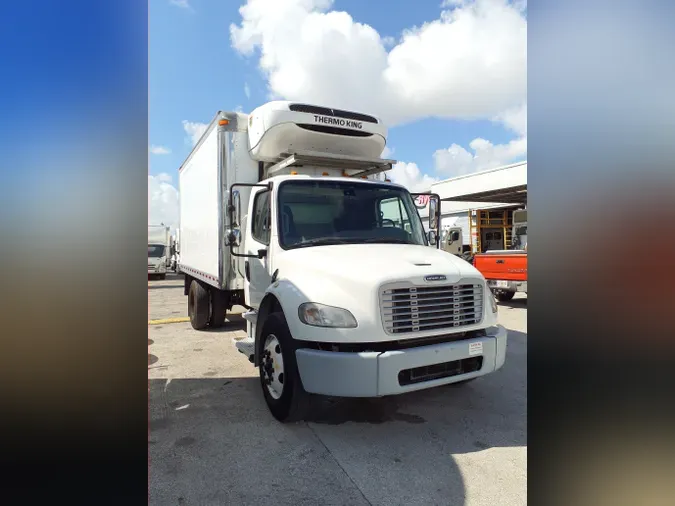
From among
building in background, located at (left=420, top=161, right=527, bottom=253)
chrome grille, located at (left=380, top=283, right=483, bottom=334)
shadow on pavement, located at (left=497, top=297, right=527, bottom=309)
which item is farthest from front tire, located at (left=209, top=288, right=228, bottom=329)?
building in background, located at (left=420, top=161, right=527, bottom=253)

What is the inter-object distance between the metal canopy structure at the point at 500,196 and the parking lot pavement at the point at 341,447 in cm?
1477

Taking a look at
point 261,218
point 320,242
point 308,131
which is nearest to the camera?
point 320,242

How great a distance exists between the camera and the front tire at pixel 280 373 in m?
3.65

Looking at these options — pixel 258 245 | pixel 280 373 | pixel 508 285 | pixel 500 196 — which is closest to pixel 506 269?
pixel 508 285

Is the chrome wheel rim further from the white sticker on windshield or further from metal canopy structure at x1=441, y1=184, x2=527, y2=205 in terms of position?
metal canopy structure at x1=441, y1=184, x2=527, y2=205

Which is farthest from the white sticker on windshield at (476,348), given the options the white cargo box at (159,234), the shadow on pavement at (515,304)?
the white cargo box at (159,234)

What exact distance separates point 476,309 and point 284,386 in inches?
77.3

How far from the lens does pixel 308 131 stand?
18.7 ft

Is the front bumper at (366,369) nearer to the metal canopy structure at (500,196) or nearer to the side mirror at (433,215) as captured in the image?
the side mirror at (433,215)

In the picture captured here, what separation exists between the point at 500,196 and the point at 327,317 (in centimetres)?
1896

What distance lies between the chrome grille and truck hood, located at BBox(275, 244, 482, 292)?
10cm

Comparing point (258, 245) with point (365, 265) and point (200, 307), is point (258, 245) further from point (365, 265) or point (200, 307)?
point (200, 307)

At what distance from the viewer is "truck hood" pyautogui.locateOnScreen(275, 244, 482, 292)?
3.56 metres

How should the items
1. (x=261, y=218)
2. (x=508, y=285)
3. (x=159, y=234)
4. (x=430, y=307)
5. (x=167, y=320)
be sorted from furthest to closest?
1. (x=159, y=234)
2. (x=508, y=285)
3. (x=167, y=320)
4. (x=261, y=218)
5. (x=430, y=307)
